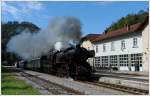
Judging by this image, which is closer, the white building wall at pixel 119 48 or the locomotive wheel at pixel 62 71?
the locomotive wheel at pixel 62 71

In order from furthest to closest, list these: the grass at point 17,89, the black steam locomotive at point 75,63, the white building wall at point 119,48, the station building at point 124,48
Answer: the white building wall at point 119,48, the station building at point 124,48, the black steam locomotive at point 75,63, the grass at point 17,89

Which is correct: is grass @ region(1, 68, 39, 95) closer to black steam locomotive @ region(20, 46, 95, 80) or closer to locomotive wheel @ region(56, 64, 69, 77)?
black steam locomotive @ region(20, 46, 95, 80)

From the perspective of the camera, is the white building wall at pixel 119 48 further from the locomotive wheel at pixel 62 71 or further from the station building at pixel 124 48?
the locomotive wheel at pixel 62 71

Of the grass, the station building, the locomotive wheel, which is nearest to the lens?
the grass

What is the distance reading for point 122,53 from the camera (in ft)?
169

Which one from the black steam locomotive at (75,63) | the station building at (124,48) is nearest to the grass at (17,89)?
the black steam locomotive at (75,63)

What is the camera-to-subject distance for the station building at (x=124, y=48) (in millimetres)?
47309

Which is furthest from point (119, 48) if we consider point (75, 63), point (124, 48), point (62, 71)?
point (75, 63)

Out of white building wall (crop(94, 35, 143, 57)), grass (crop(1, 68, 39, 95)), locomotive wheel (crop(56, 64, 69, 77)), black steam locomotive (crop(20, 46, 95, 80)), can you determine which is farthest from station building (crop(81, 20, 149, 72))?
grass (crop(1, 68, 39, 95))

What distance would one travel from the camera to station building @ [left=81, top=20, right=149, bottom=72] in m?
47.3

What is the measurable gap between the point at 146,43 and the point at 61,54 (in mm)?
19907

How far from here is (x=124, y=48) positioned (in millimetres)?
51562

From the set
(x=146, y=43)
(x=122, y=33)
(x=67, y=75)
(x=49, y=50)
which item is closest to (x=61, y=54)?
(x=67, y=75)

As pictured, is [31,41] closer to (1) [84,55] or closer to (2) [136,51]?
(1) [84,55]
